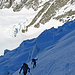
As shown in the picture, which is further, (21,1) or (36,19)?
(21,1)

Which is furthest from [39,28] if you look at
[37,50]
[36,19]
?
[37,50]

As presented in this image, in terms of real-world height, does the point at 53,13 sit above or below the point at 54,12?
below

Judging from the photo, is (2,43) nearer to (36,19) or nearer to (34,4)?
(36,19)

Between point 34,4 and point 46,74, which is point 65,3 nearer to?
point 34,4

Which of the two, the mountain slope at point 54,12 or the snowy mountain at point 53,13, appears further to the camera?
the mountain slope at point 54,12

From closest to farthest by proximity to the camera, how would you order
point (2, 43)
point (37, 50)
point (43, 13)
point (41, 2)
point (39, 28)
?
point (37, 50) → point (2, 43) → point (39, 28) → point (43, 13) → point (41, 2)

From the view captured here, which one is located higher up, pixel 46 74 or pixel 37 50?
pixel 46 74

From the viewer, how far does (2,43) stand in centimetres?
6128

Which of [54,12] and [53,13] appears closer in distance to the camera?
[54,12]

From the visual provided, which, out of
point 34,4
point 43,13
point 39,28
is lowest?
point 39,28

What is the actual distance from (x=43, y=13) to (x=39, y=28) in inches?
372

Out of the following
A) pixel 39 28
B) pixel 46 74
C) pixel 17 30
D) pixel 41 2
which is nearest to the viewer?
pixel 46 74

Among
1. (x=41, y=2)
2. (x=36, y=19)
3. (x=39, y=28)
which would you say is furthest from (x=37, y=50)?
(x=41, y=2)

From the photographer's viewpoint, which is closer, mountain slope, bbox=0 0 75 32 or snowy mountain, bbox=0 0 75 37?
snowy mountain, bbox=0 0 75 37
